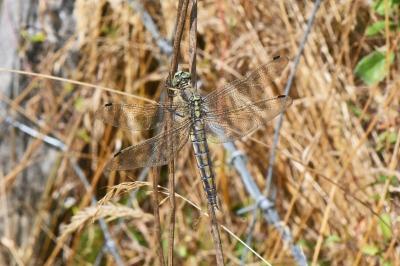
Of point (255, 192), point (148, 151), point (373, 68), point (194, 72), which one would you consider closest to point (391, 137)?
point (373, 68)

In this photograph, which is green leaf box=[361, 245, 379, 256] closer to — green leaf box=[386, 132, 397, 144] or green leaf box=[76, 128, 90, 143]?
green leaf box=[386, 132, 397, 144]

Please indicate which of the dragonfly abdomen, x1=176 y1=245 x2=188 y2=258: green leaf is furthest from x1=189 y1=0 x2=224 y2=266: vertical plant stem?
x1=176 y1=245 x2=188 y2=258: green leaf

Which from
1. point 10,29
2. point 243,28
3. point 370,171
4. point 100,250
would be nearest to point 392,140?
point 370,171

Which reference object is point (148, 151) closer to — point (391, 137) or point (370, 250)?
point (370, 250)

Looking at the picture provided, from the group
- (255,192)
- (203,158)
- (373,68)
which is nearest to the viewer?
(203,158)

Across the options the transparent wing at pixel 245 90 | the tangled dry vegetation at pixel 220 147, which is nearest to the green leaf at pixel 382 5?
the tangled dry vegetation at pixel 220 147

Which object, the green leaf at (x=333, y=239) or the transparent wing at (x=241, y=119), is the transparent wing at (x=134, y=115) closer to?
the transparent wing at (x=241, y=119)
